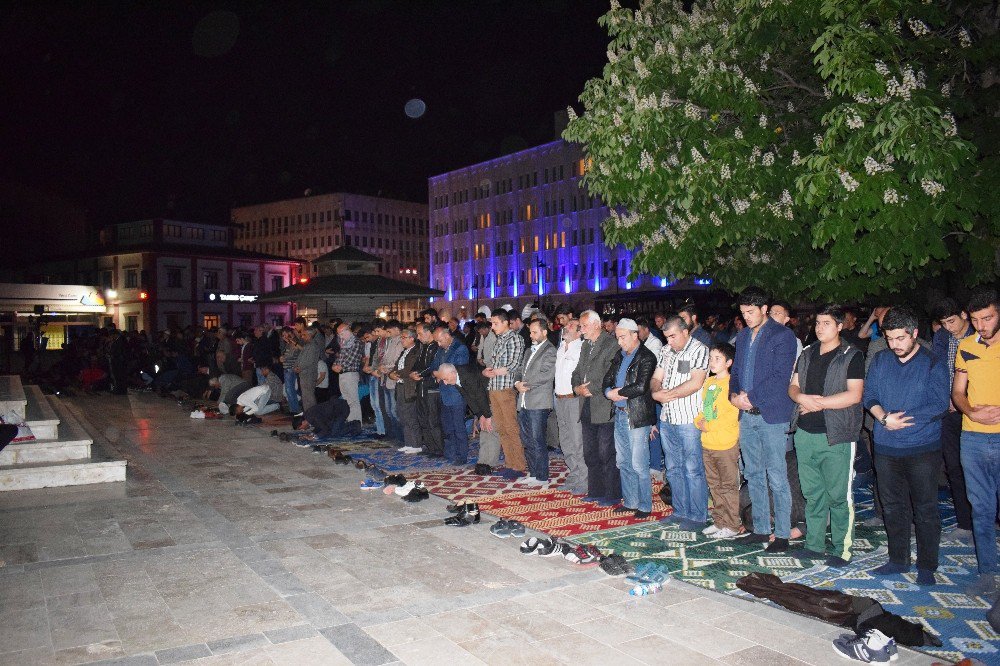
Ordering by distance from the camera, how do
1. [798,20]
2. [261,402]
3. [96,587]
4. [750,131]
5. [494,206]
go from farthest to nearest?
[494,206] < [261,402] < [750,131] < [798,20] < [96,587]

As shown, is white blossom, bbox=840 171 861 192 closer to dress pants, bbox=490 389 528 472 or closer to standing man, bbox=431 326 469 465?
dress pants, bbox=490 389 528 472

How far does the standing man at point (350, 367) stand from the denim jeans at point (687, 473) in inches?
331

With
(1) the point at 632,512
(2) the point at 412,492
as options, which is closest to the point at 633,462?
(1) the point at 632,512

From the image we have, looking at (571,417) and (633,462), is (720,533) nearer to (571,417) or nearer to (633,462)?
(633,462)

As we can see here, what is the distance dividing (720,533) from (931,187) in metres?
4.04

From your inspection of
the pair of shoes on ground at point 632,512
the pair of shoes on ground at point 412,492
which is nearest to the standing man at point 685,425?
the pair of shoes on ground at point 632,512

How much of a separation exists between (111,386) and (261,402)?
11.0 m

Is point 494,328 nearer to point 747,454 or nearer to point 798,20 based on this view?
point 747,454

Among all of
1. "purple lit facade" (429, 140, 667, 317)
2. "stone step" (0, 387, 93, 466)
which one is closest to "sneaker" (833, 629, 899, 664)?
"stone step" (0, 387, 93, 466)

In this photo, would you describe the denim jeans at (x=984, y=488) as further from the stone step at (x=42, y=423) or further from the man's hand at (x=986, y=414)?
the stone step at (x=42, y=423)

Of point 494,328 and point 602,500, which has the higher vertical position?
point 494,328

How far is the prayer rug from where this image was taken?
7.97m

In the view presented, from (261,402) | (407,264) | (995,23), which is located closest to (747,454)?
(995,23)

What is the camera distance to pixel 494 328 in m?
11.0
